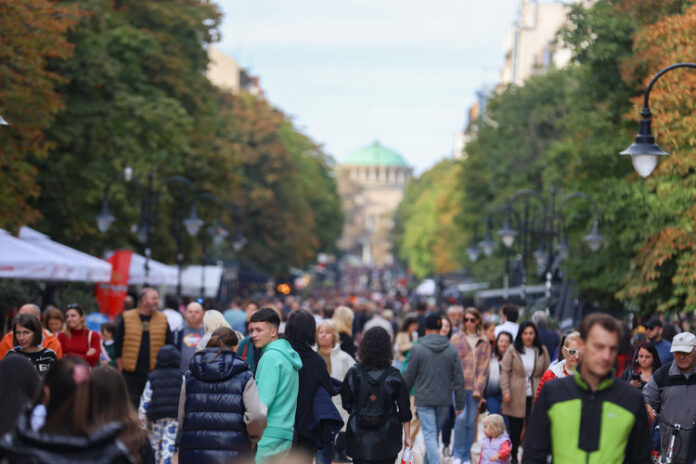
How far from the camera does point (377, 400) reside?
931cm

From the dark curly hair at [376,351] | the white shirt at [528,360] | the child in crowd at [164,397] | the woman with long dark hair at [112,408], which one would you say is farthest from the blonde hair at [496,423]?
the woman with long dark hair at [112,408]

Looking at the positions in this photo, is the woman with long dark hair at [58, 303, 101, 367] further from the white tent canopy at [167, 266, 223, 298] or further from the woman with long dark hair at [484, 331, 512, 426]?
the white tent canopy at [167, 266, 223, 298]

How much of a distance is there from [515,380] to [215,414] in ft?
19.5

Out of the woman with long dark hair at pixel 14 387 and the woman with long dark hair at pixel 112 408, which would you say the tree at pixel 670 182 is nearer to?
the woman with long dark hair at pixel 14 387

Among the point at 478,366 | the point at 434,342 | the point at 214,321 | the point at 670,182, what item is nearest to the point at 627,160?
the point at 670,182

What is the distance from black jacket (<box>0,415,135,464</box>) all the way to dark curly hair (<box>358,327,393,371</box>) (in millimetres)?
4553

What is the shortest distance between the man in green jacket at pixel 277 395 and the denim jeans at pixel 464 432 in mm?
5341

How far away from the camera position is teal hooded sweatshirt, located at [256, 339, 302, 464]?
8562 mm

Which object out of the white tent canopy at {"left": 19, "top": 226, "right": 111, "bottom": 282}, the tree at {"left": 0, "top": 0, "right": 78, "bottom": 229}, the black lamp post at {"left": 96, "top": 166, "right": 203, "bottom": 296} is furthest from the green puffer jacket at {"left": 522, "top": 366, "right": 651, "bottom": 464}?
the black lamp post at {"left": 96, "top": 166, "right": 203, "bottom": 296}

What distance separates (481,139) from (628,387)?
46027 millimetres

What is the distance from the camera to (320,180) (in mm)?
83812

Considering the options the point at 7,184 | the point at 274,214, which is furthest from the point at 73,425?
the point at 274,214

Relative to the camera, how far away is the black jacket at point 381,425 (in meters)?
9.25

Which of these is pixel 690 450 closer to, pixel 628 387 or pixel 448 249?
pixel 628 387
